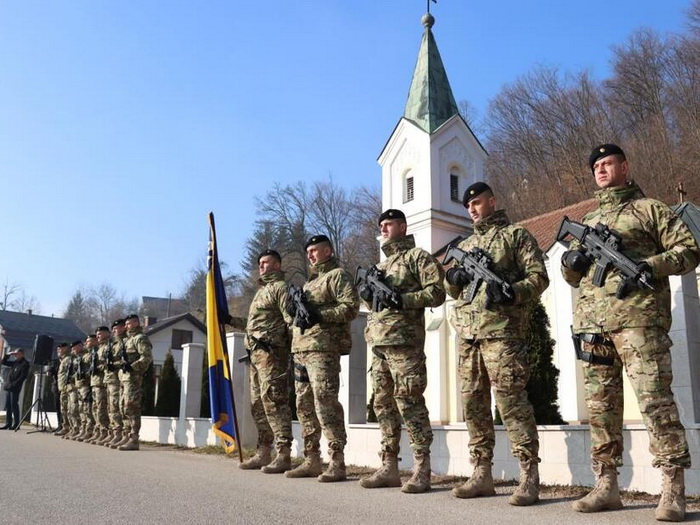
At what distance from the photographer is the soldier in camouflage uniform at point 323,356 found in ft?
20.7

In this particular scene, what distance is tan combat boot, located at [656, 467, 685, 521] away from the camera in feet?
12.6

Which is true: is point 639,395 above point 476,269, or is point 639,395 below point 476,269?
below

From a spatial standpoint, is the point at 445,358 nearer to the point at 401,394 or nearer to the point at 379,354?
the point at 379,354

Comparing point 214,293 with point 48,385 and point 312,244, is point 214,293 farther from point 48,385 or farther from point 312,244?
point 48,385

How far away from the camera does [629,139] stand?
3091 cm

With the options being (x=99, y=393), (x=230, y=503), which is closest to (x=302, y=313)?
(x=230, y=503)

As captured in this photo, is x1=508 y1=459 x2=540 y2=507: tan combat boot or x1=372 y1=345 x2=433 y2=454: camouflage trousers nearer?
x1=508 y1=459 x2=540 y2=507: tan combat boot

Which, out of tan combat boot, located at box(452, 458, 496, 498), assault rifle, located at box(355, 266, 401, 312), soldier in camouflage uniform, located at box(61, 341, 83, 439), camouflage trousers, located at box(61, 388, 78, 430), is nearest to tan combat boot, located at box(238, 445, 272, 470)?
assault rifle, located at box(355, 266, 401, 312)

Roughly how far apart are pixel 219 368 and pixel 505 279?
A: 193 inches

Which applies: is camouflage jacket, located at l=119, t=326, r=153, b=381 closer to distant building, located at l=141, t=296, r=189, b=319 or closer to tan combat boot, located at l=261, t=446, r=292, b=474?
tan combat boot, located at l=261, t=446, r=292, b=474

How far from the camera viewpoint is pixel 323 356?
6391mm

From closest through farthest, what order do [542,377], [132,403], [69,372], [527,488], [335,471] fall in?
[527,488]
[335,471]
[542,377]
[132,403]
[69,372]

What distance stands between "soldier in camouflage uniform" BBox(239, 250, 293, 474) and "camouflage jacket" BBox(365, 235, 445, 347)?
140 centimetres

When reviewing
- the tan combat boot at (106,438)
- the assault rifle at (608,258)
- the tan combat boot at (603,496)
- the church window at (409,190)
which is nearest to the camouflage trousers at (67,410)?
the tan combat boot at (106,438)
